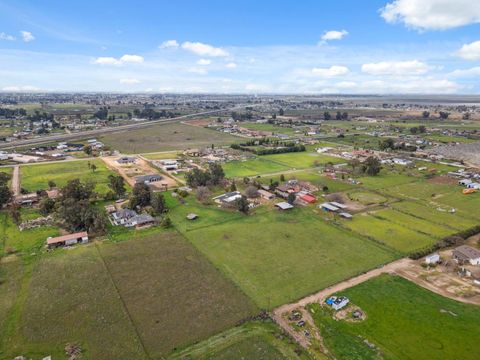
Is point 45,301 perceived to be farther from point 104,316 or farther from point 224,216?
point 224,216

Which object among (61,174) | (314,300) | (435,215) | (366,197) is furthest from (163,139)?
(314,300)

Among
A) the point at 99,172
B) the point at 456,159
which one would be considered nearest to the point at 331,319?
the point at 99,172

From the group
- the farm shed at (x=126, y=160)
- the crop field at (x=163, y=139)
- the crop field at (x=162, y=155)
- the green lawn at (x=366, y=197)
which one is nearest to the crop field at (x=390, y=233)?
the green lawn at (x=366, y=197)

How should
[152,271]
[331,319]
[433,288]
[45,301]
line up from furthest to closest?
[152,271] → [433,288] → [45,301] → [331,319]

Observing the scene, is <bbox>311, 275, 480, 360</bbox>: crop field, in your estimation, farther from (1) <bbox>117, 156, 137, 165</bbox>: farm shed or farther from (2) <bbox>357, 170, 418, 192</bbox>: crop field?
(1) <bbox>117, 156, 137, 165</bbox>: farm shed

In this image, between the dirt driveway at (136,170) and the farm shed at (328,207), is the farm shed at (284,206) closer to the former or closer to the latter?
the farm shed at (328,207)

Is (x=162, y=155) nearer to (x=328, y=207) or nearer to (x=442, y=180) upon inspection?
(x=328, y=207)

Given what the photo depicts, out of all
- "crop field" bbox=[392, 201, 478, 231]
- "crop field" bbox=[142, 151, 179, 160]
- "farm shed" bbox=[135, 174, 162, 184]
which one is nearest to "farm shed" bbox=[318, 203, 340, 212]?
"crop field" bbox=[392, 201, 478, 231]
